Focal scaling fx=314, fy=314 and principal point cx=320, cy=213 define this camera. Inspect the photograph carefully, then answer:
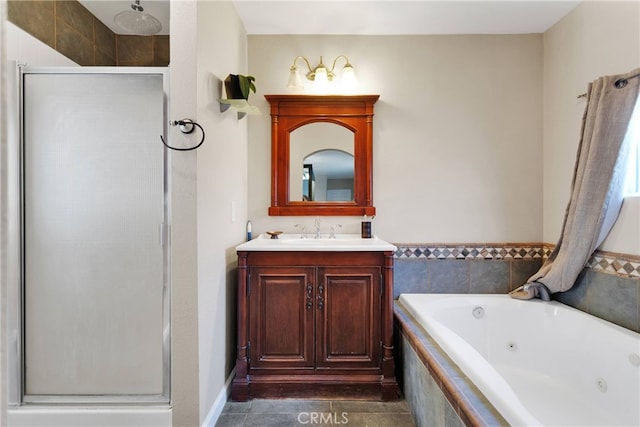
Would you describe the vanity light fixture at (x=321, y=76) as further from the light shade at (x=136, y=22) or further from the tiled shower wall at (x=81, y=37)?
the tiled shower wall at (x=81, y=37)

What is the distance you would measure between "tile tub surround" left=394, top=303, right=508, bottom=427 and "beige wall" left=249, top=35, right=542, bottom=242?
33.9 inches

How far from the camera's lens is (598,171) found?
5.87 ft

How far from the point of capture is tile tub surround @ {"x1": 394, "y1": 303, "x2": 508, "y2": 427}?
3.48 ft

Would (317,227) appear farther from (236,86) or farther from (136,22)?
(136,22)

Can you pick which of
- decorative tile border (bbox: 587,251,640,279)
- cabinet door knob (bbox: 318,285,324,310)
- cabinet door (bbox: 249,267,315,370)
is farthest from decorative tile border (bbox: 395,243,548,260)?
cabinet door (bbox: 249,267,315,370)

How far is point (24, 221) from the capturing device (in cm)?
160

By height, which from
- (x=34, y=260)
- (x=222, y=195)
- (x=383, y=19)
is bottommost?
(x=34, y=260)

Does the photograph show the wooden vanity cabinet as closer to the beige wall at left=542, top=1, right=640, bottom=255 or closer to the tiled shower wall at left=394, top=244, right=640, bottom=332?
the tiled shower wall at left=394, top=244, right=640, bottom=332

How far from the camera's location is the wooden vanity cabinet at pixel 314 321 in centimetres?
188

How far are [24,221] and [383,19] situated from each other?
2513 mm

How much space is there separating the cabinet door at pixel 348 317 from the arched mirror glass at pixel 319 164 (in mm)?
743

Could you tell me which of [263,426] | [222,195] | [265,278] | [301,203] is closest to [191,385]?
[263,426]

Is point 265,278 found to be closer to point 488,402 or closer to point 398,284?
A: point 398,284

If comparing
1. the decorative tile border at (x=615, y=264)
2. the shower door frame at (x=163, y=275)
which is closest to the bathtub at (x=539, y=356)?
the decorative tile border at (x=615, y=264)
